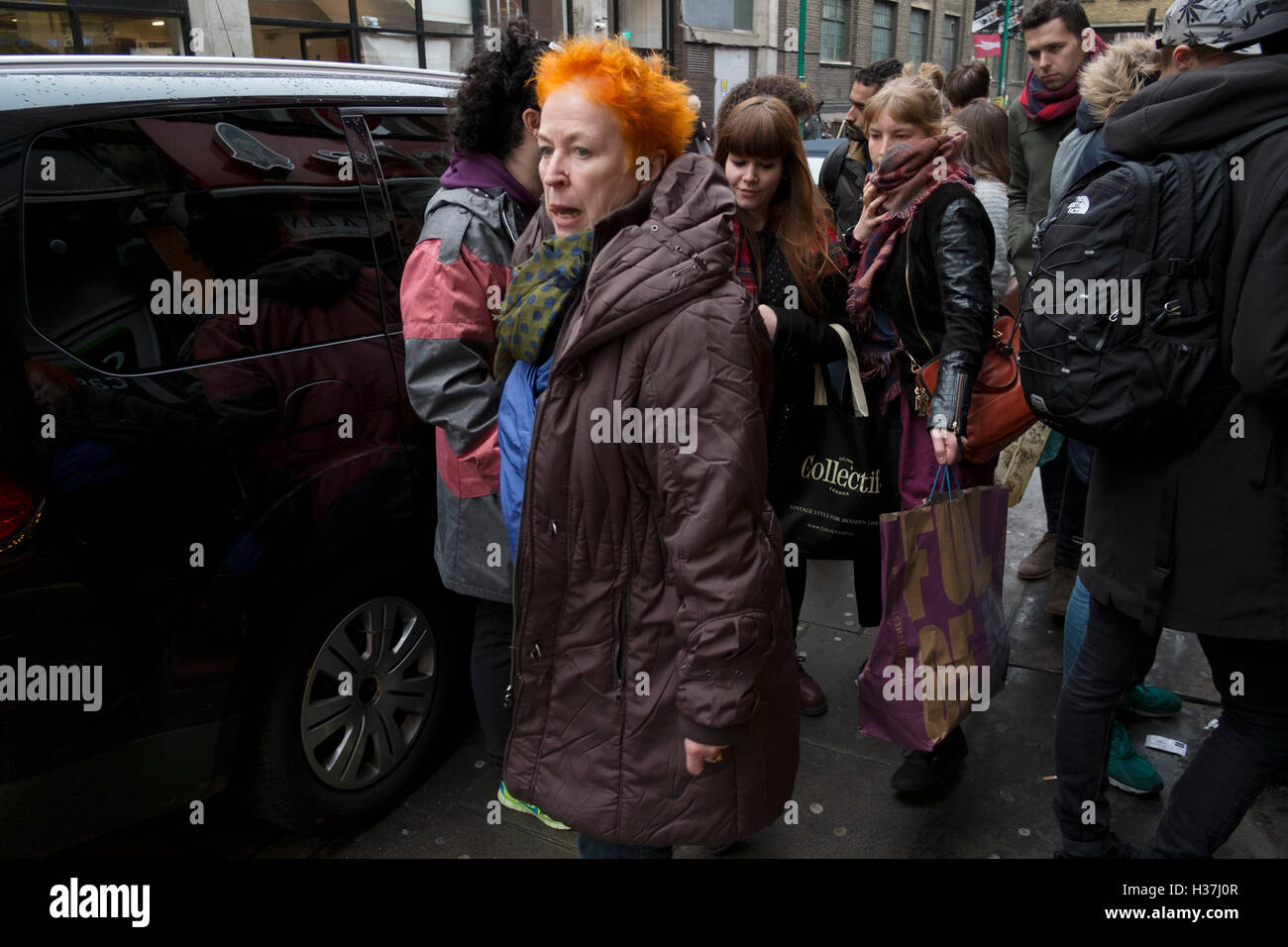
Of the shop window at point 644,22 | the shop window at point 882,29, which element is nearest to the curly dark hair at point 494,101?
the shop window at point 644,22

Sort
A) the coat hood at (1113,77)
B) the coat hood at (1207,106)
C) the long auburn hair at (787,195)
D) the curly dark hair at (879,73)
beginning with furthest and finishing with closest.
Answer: the curly dark hair at (879,73) < the coat hood at (1113,77) < the long auburn hair at (787,195) < the coat hood at (1207,106)

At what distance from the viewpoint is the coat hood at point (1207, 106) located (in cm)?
192

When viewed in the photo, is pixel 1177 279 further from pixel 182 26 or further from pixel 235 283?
pixel 182 26

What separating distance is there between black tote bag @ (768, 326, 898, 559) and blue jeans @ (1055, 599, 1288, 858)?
790mm

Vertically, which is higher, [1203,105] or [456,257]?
[1203,105]

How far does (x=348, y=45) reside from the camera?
46.6ft

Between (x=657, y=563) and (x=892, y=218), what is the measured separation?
5.18ft

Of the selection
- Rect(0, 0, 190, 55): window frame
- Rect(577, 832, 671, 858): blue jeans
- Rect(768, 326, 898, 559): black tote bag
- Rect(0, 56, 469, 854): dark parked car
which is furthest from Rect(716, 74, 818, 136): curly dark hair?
Rect(0, 0, 190, 55): window frame

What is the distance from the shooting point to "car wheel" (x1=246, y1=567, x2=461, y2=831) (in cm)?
265

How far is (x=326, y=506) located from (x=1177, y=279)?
2.06 meters

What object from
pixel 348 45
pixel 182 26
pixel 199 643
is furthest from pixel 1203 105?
pixel 348 45

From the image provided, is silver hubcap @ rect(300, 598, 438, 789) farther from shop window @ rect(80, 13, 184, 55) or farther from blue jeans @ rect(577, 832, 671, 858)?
shop window @ rect(80, 13, 184, 55)

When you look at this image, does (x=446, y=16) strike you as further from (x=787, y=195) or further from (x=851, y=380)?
(x=851, y=380)

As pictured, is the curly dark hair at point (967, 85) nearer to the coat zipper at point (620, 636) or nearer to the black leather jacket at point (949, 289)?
the black leather jacket at point (949, 289)
